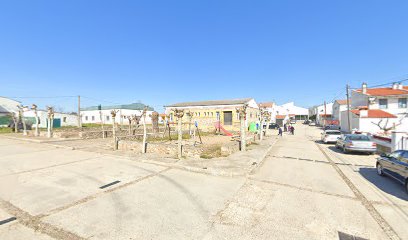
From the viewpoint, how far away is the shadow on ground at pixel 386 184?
615 cm

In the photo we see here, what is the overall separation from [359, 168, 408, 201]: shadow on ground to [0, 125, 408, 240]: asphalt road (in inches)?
1.2

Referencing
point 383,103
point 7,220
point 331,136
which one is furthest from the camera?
point 383,103

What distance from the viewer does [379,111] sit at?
26.0 metres

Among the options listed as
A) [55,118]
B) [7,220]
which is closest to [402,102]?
[7,220]

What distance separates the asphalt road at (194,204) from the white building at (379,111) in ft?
64.9

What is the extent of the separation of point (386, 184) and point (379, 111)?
84.9 ft

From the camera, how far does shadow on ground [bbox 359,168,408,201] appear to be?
6152 millimetres

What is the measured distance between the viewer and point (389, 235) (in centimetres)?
385

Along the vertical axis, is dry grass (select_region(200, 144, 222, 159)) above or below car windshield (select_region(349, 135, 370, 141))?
below

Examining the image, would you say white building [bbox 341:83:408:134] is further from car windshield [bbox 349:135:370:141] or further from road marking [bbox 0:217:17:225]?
road marking [bbox 0:217:17:225]

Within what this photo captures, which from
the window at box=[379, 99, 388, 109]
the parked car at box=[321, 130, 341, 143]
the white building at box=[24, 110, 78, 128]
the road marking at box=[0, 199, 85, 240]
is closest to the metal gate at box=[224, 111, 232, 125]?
the parked car at box=[321, 130, 341, 143]

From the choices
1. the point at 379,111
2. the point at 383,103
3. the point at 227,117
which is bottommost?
the point at 227,117

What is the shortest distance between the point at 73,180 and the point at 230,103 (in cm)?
2767

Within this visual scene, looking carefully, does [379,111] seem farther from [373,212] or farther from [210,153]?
[373,212]
